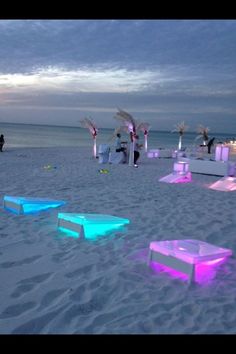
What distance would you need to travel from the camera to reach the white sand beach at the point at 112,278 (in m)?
2.86

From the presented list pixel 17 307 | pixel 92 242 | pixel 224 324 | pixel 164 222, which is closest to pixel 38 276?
pixel 17 307

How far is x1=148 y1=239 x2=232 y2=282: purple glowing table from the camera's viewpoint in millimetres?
3672

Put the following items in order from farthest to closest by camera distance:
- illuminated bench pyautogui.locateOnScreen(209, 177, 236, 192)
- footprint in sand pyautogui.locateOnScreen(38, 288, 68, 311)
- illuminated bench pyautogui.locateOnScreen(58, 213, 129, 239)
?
illuminated bench pyautogui.locateOnScreen(209, 177, 236, 192), illuminated bench pyautogui.locateOnScreen(58, 213, 129, 239), footprint in sand pyautogui.locateOnScreen(38, 288, 68, 311)

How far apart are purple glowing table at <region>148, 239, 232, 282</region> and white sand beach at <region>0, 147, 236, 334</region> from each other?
0.12 metres

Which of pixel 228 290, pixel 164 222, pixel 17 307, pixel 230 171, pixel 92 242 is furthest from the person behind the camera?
pixel 230 171

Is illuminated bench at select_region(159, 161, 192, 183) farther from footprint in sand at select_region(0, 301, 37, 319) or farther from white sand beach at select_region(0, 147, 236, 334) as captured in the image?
footprint in sand at select_region(0, 301, 37, 319)

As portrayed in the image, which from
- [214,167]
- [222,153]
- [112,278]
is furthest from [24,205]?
[222,153]

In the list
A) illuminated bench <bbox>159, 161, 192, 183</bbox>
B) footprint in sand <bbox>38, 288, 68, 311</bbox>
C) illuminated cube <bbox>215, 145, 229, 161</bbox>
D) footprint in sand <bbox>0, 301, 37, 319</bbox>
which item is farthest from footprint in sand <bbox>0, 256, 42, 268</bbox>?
illuminated cube <bbox>215, 145, 229, 161</bbox>

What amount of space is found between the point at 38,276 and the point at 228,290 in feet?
6.14

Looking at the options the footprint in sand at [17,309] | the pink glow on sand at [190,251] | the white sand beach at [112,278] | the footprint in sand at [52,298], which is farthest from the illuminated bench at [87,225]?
the footprint in sand at [17,309]

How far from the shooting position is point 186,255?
3.73 m
